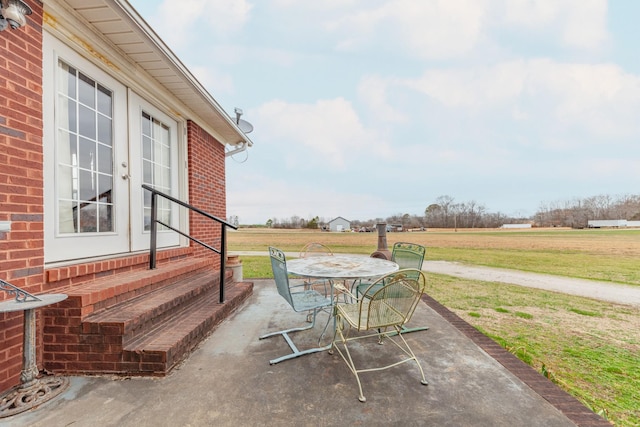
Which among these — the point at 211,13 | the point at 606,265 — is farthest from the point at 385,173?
the point at 211,13

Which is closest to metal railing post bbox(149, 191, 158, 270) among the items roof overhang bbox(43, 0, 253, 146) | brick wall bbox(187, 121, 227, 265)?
brick wall bbox(187, 121, 227, 265)

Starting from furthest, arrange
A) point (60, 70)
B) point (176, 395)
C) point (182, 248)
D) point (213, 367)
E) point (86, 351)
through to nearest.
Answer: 1. point (182, 248)
2. point (60, 70)
3. point (213, 367)
4. point (86, 351)
5. point (176, 395)

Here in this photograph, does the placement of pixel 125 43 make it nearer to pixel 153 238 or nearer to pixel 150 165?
pixel 150 165

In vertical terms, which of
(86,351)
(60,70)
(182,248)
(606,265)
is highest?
(60,70)

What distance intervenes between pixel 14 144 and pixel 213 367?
7.19 feet

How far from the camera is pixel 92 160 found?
2723 millimetres

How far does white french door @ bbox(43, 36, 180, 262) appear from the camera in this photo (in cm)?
229

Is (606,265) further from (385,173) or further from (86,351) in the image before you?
(385,173)

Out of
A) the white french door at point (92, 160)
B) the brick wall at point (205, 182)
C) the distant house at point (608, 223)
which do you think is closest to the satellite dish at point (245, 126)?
the brick wall at point (205, 182)

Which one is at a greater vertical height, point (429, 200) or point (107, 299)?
point (429, 200)

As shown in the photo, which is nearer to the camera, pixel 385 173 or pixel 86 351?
pixel 86 351

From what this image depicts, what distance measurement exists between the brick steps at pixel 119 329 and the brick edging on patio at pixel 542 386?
2744mm

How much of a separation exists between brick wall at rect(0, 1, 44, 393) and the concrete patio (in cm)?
59

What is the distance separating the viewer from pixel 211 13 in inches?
301
